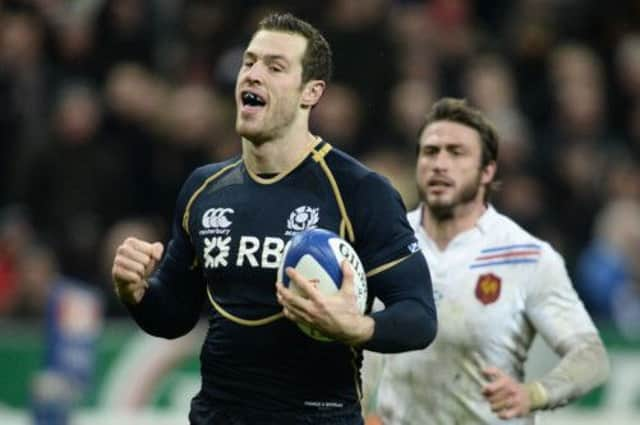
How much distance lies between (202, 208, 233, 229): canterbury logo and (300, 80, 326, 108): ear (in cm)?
46

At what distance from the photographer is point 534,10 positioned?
1466 cm

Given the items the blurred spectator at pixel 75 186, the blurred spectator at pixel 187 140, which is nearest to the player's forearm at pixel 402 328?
the blurred spectator at pixel 75 186

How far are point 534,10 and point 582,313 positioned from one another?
25.9 ft

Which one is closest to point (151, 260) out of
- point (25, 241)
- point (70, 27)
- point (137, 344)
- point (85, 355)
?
point (85, 355)

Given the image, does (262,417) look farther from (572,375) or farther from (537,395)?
(572,375)

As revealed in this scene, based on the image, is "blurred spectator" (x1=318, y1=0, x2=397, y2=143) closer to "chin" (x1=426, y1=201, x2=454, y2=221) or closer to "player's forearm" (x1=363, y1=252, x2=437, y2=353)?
"chin" (x1=426, y1=201, x2=454, y2=221)

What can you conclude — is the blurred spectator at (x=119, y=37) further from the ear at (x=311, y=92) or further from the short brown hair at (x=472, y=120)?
the ear at (x=311, y=92)

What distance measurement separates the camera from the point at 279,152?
6121 millimetres

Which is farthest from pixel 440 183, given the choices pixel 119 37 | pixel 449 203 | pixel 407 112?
pixel 119 37

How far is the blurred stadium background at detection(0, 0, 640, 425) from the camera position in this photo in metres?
11.7

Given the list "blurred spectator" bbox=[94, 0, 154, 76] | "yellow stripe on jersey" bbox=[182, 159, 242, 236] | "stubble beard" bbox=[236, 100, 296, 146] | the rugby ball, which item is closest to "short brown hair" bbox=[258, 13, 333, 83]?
"stubble beard" bbox=[236, 100, 296, 146]

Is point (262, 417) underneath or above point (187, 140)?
underneath

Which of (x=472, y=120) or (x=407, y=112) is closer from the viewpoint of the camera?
(x=472, y=120)

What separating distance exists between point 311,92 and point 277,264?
2.14 ft
